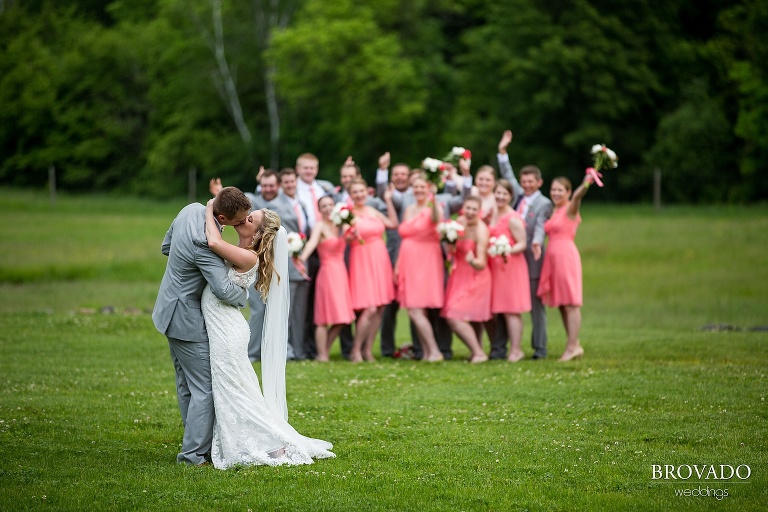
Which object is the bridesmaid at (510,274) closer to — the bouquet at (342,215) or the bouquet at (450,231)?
the bouquet at (450,231)

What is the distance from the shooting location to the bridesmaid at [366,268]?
47.4 ft

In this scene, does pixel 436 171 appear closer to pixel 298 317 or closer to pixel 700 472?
pixel 298 317

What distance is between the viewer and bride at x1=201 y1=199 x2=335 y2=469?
869 cm

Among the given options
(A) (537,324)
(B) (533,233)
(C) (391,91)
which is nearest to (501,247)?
(B) (533,233)

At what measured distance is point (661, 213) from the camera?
113 feet

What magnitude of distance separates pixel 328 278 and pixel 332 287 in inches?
6.4

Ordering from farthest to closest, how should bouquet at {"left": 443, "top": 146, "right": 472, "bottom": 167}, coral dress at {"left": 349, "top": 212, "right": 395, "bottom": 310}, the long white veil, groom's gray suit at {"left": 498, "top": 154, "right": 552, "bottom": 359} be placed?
bouquet at {"left": 443, "top": 146, "right": 472, "bottom": 167} → groom's gray suit at {"left": 498, "top": 154, "right": 552, "bottom": 359} → coral dress at {"left": 349, "top": 212, "right": 395, "bottom": 310} → the long white veil

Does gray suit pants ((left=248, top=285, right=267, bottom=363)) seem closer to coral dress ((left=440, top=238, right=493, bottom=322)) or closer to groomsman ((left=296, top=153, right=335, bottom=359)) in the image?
groomsman ((left=296, top=153, right=335, bottom=359))

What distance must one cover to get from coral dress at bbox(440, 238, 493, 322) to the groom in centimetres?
589

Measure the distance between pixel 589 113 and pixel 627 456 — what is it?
1476 inches

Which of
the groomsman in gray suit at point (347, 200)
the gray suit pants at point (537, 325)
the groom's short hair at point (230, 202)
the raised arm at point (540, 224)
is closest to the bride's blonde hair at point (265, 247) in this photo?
the groom's short hair at point (230, 202)

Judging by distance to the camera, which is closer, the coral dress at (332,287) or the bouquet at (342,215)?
the bouquet at (342,215)

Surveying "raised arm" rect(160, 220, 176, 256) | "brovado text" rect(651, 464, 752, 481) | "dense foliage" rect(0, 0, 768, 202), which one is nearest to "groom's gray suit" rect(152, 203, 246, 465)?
"raised arm" rect(160, 220, 176, 256)

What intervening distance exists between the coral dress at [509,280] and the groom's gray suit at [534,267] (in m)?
0.22
